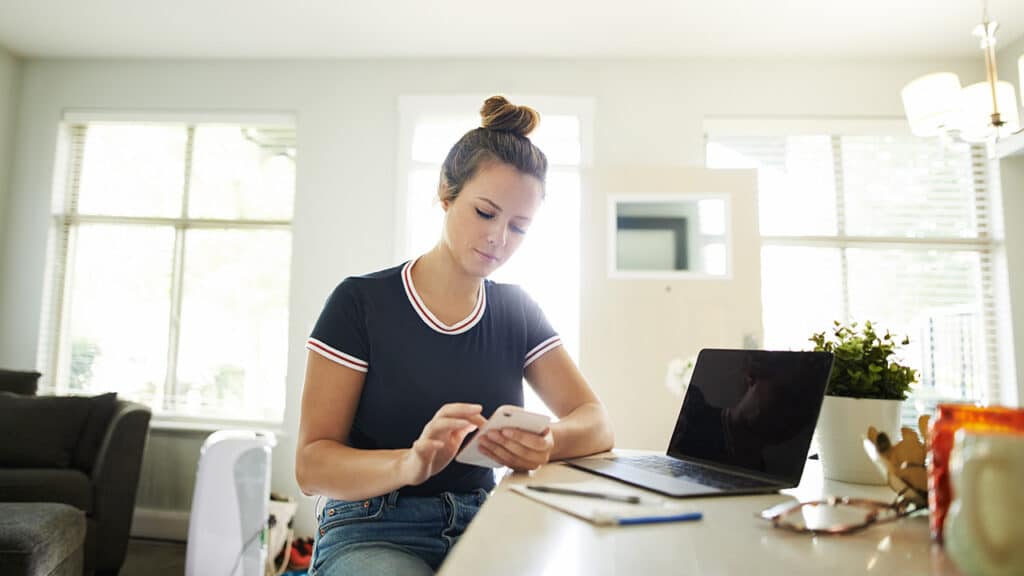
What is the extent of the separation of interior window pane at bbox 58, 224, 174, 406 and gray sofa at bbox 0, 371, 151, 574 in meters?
0.81

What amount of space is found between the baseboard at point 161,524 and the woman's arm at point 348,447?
118 inches

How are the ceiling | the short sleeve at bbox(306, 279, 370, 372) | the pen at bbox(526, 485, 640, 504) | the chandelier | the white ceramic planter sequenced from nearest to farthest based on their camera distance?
the pen at bbox(526, 485, 640, 504) → the white ceramic planter → the short sleeve at bbox(306, 279, 370, 372) → the chandelier → the ceiling

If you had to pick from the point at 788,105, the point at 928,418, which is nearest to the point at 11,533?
the point at 928,418

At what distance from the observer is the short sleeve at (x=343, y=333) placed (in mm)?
1129

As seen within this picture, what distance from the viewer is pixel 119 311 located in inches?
155

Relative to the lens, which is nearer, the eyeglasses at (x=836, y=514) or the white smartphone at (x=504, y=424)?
the eyeglasses at (x=836, y=514)

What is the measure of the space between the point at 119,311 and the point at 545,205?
2614mm

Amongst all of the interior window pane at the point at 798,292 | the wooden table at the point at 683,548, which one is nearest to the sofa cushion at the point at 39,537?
the wooden table at the point at 683,548

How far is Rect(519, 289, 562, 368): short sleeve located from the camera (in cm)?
133

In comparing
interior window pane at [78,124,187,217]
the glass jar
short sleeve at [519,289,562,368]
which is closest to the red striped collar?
short sleeve at [519,289,562,368]

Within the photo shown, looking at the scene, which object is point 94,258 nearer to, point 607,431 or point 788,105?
point 607,431

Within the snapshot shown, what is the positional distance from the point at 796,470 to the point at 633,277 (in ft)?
8.31

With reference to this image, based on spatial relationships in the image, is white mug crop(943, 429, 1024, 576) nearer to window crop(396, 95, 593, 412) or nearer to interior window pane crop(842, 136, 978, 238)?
window crop(396, 95, 593, 412)

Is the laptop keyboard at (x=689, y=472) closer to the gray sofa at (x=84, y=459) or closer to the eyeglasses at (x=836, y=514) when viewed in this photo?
the eyeglasses at (x=836, y=514)
